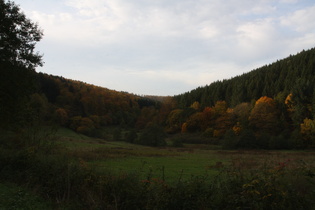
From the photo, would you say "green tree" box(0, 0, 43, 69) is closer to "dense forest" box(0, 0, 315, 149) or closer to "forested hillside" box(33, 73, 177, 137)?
"dense forest" box(0, 0, 315, 149)

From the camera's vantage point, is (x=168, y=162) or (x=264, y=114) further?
(x=264, y=114)

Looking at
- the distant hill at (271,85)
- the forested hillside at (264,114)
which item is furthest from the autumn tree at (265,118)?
the distant hill at (271,85)

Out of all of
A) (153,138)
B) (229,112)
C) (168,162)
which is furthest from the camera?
(229,112)

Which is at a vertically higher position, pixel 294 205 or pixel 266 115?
pixel 266 115

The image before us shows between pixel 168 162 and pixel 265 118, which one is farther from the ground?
pixel 265 118

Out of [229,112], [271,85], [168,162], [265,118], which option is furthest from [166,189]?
[271,85]

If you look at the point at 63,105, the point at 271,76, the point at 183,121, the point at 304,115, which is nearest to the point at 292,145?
→ the point at 304,115

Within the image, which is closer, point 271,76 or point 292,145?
point 292,145

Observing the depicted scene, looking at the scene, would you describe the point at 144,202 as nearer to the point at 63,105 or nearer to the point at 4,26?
the point at 4,26

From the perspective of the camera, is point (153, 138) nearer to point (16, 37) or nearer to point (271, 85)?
point (16, 37)

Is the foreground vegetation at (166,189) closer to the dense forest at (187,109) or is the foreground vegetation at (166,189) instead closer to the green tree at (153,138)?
the dense forest at (187,109)

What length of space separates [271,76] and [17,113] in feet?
399

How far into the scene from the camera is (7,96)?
1922 centimetres

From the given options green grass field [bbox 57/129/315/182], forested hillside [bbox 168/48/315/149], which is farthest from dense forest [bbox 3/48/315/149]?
green grass field [bbox 57/129/315/182]
